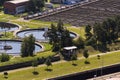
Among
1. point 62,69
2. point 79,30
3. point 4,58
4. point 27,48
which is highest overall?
point 27,48

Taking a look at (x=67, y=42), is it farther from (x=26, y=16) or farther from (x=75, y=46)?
(x=26, y=16)

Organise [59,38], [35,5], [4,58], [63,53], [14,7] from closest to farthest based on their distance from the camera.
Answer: [4,58] < [63,53] < [59,38] < [14,7] < [35,5]

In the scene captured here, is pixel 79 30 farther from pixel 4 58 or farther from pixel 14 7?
pixel 4 58

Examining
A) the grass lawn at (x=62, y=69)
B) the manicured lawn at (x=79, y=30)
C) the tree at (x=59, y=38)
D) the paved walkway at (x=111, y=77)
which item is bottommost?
the paved walkway at (x=111, y=77)

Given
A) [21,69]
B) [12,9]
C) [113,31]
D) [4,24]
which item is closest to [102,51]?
[113,31]

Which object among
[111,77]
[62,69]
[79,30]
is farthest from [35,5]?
[111,77]

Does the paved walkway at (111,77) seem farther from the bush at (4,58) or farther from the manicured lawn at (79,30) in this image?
the manicured lawn at (79,30)

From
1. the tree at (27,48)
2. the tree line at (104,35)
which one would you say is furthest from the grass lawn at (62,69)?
the tree at (27,48)

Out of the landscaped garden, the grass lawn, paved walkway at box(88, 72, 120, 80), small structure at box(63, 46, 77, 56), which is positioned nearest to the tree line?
the landscaped garden
